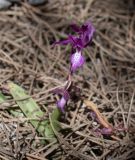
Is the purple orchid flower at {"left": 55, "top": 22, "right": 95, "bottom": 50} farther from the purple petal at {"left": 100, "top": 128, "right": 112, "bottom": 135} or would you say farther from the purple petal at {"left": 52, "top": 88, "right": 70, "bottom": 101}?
the purple petal at {"left": 100, "top": 128, "right": 112, "bottom": 135}

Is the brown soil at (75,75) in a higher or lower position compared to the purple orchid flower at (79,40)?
lower

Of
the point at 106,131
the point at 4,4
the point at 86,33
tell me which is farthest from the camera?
the point at 4,4

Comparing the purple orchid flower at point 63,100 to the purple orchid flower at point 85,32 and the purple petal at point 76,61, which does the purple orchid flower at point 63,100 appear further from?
the purple orchid flower at point 85,32

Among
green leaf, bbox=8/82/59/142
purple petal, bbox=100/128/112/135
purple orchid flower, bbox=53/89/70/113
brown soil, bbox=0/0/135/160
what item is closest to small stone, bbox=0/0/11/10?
brown soil, bbox=0/0/135/160

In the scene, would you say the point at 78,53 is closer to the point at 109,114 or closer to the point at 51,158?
the point at 109,114

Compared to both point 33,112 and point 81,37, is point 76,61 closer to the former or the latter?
point 81,37

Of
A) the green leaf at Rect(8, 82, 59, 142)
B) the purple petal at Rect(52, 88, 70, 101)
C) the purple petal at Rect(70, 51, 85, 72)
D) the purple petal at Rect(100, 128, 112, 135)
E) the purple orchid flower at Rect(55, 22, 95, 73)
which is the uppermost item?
the purple orchid flower at Rect(55, 22, 95, 73)

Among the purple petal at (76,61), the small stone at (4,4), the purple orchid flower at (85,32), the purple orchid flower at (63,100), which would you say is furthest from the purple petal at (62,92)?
the small stone at (4,4)

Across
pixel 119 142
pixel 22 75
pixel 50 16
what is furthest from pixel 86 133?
pixel 50 16

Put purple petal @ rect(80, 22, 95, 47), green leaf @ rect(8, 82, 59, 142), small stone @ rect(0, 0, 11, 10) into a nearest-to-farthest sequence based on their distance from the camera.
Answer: purple petal @ rect(80, 22, 95, 47)
green leaf @ rect(8, 82, 59, 142)
small stone @ rect(0, 0, 11, 10)

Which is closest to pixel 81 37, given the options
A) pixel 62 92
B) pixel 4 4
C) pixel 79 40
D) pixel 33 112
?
pixel 79 40

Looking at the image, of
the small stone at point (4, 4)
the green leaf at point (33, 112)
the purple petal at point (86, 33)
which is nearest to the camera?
the purple petal at point (86, 33)

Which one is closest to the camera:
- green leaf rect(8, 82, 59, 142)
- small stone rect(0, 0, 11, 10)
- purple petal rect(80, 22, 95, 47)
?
purple petal rect(80, 22, 95, 47)
